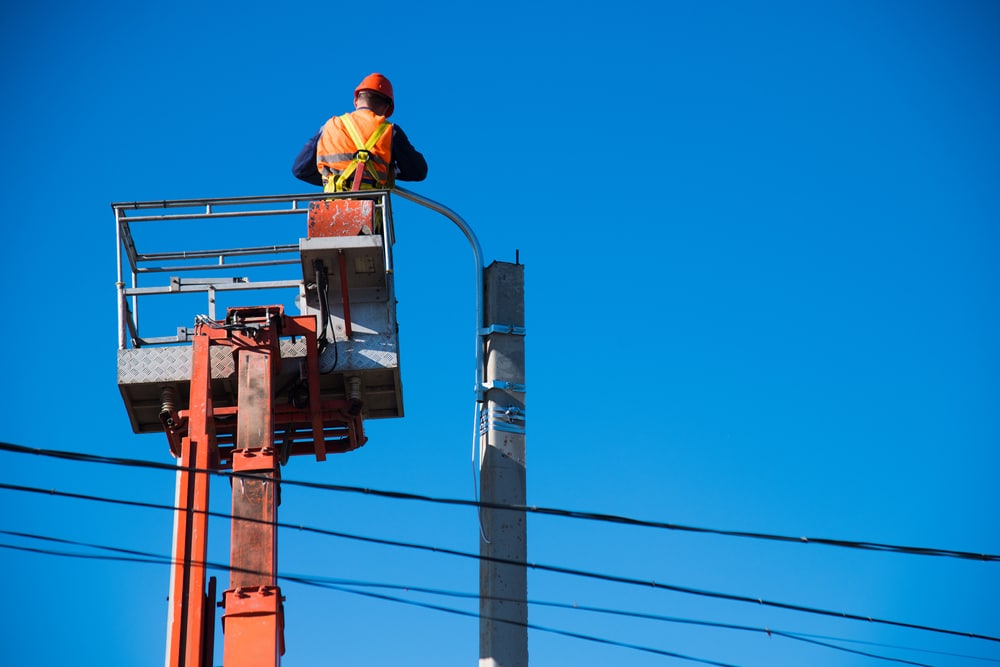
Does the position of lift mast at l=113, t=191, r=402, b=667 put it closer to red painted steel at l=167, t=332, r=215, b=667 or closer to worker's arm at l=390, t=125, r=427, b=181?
red painted steel at l=167, t=332, r=215, b=667

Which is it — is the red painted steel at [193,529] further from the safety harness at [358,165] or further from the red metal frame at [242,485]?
the safety harness at [358,165]

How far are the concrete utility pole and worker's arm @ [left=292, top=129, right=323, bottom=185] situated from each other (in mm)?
2540

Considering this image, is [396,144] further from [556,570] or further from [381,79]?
[556,570]

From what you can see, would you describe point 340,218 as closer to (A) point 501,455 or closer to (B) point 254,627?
(A) point 501,455

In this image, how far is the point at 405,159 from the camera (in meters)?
15.4

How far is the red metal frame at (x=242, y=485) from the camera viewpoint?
38.7 ft

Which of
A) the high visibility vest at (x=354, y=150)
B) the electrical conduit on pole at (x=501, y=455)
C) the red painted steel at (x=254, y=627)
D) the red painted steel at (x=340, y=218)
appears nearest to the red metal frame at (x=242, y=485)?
the red painted steel at (x=254, y=627)

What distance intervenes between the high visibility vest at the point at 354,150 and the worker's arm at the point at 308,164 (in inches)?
6.1

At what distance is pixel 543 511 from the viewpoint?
10.8m

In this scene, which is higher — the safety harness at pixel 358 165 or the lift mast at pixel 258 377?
the safety harness at pixel 358 165

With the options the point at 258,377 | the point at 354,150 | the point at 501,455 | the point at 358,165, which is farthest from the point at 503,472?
the point at 354,150

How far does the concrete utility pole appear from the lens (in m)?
12.5

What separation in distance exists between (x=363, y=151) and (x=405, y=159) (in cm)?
55

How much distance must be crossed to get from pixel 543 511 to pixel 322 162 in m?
5.62
